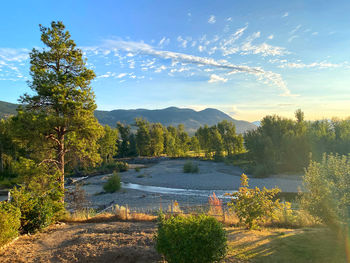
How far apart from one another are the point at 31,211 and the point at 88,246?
12.3 feet

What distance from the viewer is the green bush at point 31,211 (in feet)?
28.7

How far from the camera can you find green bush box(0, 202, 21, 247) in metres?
6.85

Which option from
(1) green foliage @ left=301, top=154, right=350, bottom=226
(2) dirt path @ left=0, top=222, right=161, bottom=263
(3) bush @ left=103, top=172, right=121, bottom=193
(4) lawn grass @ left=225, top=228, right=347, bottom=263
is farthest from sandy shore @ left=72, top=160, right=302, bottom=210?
(1) green foliage @ left=301, top=154, right=350, bottom=226

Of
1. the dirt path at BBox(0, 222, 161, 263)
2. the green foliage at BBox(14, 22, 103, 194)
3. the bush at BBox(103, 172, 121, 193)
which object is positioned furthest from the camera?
the bush at BBox(103, 172, 121, 193)

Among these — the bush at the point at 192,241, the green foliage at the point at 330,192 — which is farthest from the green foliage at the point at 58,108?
the green foliage at the point at 330,192

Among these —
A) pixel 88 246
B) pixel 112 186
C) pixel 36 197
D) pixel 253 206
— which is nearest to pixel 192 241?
pixel 88 246

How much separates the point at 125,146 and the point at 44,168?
240 feet

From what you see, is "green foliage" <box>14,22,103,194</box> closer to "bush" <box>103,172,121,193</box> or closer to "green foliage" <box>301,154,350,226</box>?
"green foliage" <box>301,154,350,226</box>

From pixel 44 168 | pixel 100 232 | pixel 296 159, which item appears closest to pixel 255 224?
pixel 100 232

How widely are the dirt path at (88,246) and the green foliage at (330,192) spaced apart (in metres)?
5.82

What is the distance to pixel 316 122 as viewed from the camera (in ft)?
166

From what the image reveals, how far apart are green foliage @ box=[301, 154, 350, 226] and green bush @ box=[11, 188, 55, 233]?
33.7ft

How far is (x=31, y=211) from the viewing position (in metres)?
8.97

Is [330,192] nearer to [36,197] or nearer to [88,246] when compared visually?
[88,246]
